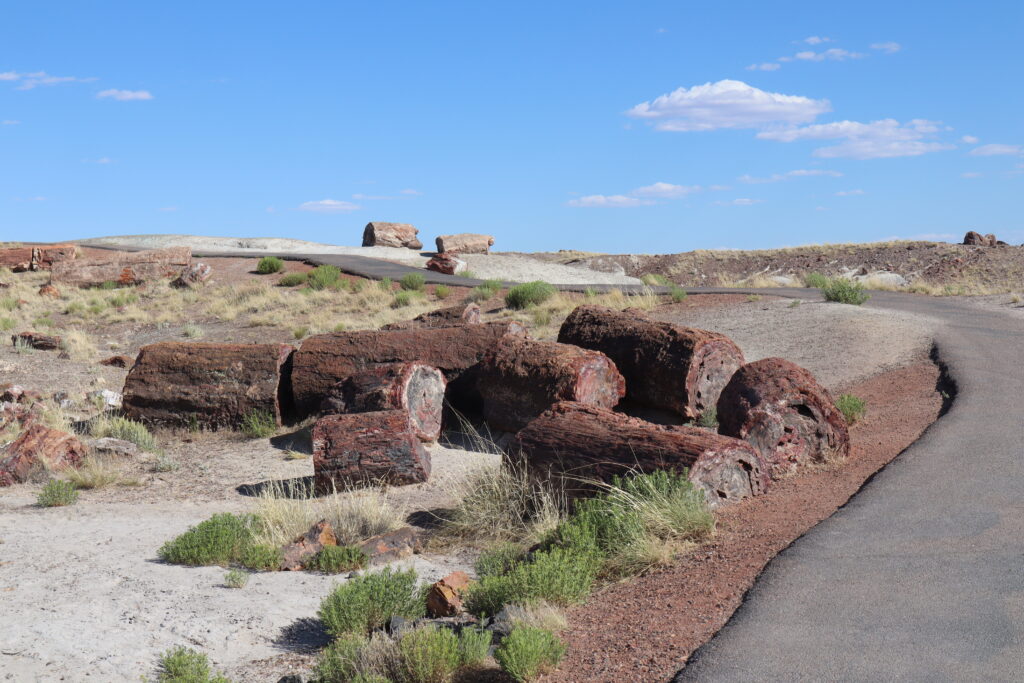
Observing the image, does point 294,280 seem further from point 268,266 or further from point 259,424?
point 259,424

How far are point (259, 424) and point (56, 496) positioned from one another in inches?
142

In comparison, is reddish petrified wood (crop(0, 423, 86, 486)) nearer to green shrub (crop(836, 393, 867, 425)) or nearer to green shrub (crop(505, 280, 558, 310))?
green shrub (crop(836, 393, 867, 425))

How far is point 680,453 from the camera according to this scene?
8.22 m

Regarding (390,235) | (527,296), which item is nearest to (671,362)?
(527,296)

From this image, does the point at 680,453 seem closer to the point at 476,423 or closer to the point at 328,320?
the point at 476,423

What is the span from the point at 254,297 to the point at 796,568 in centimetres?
2524

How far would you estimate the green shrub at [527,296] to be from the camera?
78.8ft

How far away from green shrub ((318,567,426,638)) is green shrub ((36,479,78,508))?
504 cm

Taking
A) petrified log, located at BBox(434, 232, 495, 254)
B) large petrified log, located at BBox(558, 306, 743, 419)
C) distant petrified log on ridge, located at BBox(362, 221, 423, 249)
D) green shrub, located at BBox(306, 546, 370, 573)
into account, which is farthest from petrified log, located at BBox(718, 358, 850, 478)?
distant petrified log on ridge, located at BBox(362, 221, 423, 249)

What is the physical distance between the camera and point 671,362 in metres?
12.6

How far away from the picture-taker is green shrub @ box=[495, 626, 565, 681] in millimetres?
5320

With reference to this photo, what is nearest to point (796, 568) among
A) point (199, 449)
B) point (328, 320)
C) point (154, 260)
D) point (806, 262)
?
point (199, 449)

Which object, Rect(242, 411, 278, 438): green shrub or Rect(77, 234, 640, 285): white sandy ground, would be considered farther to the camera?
Rect(77, 234, 640, 285): white sandy ground

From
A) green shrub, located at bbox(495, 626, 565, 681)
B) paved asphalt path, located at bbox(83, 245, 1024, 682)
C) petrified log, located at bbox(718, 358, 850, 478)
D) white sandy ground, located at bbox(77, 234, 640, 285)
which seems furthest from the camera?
white sandy ground, located at bbox(77, 234, 640, 285)
